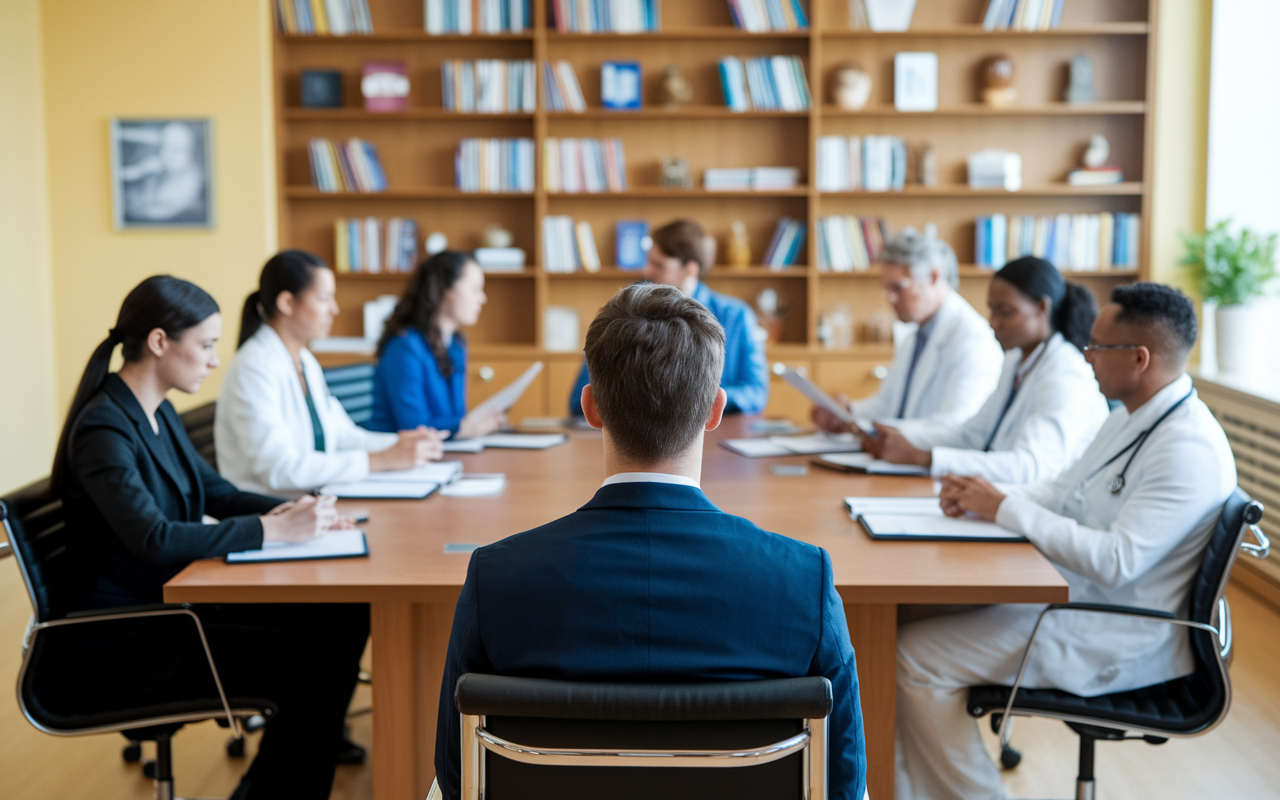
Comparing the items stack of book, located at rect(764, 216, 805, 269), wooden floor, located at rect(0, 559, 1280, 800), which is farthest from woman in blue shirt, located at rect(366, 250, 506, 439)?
stack of book, located at rect(764, 216, 805, 269)

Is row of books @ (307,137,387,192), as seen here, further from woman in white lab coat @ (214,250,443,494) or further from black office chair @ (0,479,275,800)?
black office chair @ (0,479,275,800)

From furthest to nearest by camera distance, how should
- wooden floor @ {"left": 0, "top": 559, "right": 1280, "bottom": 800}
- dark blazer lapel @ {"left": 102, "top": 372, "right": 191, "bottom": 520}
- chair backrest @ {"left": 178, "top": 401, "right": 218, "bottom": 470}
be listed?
chair backrest @ {"left": 178, "top": 401, "right": 218, "bottom": 470}
wooden floor @ {"left": 0, "top": 559, "right": 1280, "bottom": 800}
dark blazer lapel @ {"left": 102, "top": 372, "right": 191, "bottom": 520}

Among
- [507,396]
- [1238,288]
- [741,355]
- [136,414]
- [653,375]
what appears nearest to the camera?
[653,375]

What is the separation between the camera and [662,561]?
1.05 metres

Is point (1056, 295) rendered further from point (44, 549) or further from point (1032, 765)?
point (44, 549)

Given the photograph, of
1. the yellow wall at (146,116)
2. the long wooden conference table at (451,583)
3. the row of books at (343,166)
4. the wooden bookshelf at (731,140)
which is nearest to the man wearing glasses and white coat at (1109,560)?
the long wooden conference table at (451,583)

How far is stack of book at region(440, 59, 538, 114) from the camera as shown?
5.21 m

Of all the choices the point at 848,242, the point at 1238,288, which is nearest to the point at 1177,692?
the point at 1238,288

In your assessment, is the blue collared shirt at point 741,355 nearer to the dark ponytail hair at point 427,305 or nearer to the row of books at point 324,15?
the dark ponytail hair at point 427,305

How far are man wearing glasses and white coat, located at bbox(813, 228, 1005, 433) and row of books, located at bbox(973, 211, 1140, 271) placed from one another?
5.97ft

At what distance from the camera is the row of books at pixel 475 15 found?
5.16 m

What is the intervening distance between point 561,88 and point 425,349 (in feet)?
7.34

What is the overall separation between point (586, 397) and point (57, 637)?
1286mm

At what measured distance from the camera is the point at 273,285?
273 centimetres
